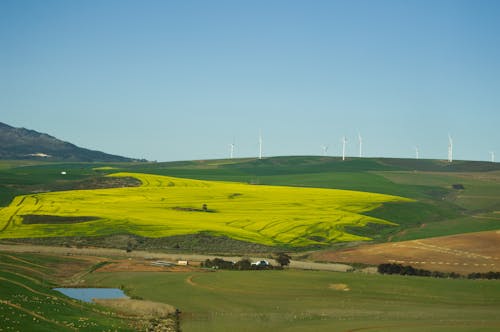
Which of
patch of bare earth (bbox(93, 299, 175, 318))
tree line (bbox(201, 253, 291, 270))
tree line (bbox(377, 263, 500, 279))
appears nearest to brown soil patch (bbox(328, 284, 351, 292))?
tree line (bbox(377, 263, 500, 279))

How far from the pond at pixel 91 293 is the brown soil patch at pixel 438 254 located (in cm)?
2759

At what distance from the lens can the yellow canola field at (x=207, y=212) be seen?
9438 centimetres

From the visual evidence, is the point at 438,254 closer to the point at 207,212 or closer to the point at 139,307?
the point at 139,307

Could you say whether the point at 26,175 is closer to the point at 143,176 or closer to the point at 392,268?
the point at 143,176

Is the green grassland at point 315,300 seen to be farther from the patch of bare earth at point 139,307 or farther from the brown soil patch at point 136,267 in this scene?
the brown soil patch at point 136,267

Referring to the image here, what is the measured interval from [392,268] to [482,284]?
1164 centimetres

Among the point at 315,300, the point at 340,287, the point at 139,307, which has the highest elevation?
the point at 340,287

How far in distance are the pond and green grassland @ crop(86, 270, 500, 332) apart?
1.48 metres

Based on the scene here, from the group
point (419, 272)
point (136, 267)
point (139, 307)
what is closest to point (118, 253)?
point (136, 267)

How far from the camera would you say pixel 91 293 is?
5847cm

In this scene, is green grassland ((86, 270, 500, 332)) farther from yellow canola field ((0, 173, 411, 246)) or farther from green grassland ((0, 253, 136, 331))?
yellow canola field ((0, 173, 411, 246))

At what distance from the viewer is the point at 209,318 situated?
1916 inches

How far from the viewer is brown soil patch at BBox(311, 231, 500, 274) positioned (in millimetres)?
72938

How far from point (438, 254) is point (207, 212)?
4012 centimetres
